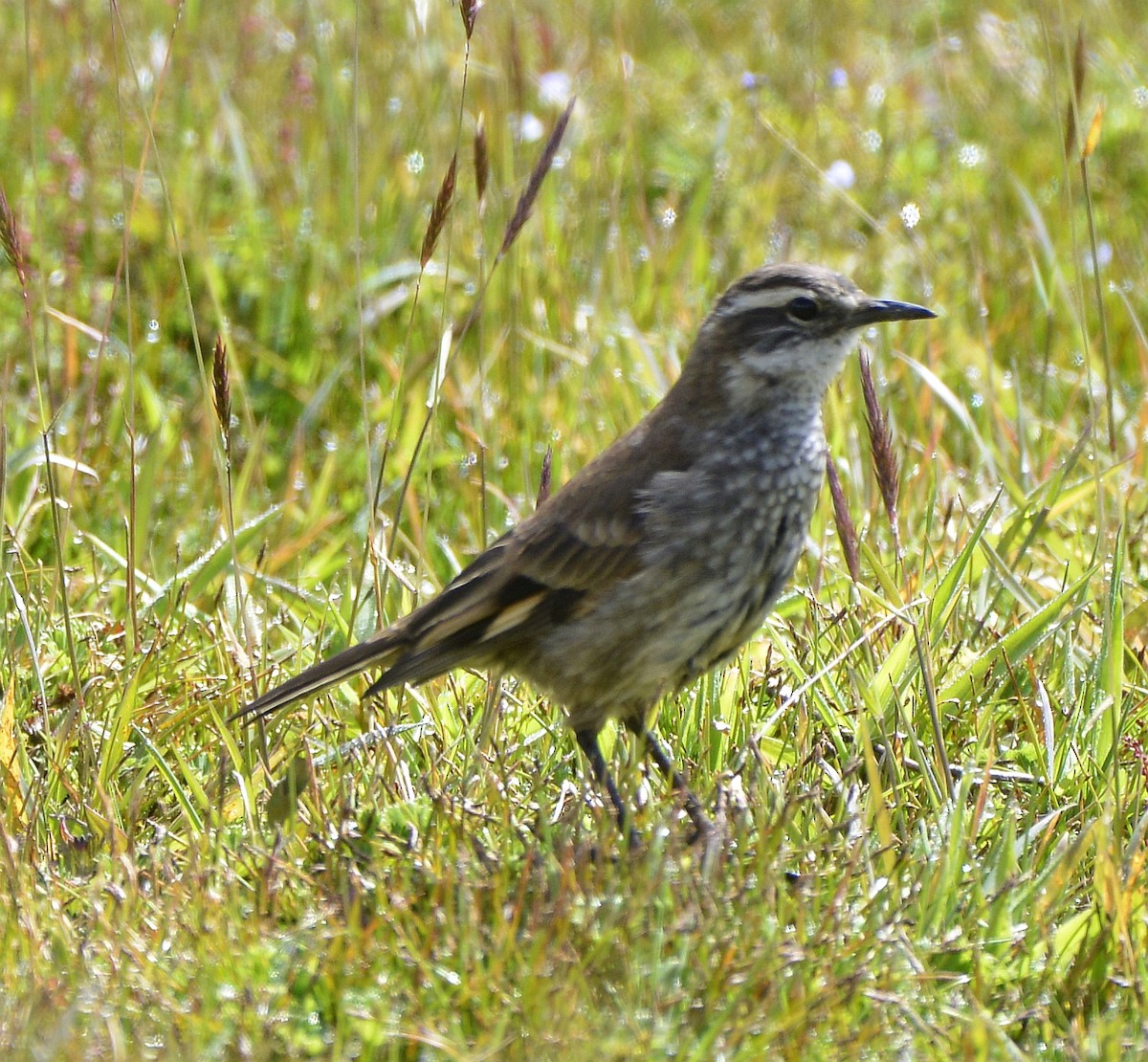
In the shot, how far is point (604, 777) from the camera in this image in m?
3.90

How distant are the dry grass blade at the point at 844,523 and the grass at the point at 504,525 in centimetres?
6

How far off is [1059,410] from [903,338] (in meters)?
0.68

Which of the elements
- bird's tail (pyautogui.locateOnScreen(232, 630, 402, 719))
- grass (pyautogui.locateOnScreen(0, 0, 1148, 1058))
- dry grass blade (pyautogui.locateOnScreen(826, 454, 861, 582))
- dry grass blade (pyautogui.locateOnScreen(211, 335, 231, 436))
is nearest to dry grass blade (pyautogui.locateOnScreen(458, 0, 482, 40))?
grass (pyautogui.locateOnScreen(0, 0, 1148, 1058))

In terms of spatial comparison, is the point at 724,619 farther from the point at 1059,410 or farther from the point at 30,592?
the point at 1059,410

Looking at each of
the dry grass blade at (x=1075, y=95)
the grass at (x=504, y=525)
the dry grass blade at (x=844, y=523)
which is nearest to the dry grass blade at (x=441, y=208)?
the grass at (x=504, y=525)

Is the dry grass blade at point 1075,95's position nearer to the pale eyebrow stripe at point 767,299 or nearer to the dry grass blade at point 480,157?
the pale eyebrow stripe at point 767,299

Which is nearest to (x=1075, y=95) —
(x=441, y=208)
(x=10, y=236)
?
(x=441, y=208)

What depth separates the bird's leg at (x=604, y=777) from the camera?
3559mm

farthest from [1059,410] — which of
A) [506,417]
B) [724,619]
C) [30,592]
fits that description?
[30,592]

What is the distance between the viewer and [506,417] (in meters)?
6.36

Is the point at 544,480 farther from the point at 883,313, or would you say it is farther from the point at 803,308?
the point at 883,313

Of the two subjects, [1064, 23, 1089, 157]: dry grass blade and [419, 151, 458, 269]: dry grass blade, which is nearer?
[419, 151, 458, 269]: dry grass blade

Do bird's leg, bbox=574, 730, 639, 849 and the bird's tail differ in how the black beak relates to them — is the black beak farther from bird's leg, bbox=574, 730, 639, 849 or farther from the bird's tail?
the bird's tail

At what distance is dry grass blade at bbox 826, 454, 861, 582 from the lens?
13.6 feet
